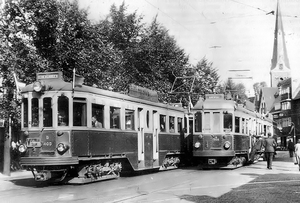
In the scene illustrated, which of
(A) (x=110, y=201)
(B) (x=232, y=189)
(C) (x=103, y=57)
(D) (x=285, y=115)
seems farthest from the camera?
(D) (x=285, y=115)

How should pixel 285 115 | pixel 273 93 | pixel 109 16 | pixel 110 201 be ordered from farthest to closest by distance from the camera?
pixel 273 93 < pixel 285 115 < pixel 109 16 < pixel 110 201

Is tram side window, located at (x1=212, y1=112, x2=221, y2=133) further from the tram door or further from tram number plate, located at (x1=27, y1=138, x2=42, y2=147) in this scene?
tram number plate, located at (x1=27, y1=138, x2=42, y2=147)

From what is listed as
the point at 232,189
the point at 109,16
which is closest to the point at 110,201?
the point at 232,189

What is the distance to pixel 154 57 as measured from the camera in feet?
120

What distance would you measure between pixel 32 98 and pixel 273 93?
9008 cm

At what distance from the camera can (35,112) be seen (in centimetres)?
1352

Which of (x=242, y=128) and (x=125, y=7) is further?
(x=125, y=7)

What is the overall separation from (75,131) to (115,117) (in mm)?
2324

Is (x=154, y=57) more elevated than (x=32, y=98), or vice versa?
(x=154, y=57)

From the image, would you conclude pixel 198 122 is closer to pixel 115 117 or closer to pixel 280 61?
pixel 115 117

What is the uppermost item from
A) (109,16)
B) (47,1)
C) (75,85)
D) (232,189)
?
(109,16)

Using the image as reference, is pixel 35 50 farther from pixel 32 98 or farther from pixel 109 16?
pixel 109 16

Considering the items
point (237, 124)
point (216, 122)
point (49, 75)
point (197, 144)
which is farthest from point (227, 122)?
point (49, 75)

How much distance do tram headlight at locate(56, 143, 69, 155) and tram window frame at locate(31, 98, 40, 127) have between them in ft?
3.70
